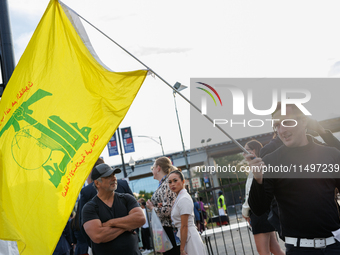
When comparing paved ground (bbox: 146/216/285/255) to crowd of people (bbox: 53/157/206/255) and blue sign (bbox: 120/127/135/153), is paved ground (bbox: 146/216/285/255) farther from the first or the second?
blue sign (bbox: 120/127/135/153)

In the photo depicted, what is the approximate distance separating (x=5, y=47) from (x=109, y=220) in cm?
309

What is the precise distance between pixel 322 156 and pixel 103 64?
2444mm

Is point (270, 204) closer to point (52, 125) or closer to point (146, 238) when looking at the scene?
point (52, 125)

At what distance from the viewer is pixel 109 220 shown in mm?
4176

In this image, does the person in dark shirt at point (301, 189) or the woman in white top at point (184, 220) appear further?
the woman in white top at point (184, 220)

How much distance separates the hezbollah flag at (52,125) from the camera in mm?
3674

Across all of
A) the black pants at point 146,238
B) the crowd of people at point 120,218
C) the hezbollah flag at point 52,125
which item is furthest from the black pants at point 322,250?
the black pants at point 146,238

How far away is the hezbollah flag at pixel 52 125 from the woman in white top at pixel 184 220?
1.65 meters

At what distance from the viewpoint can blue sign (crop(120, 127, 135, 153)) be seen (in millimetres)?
30734

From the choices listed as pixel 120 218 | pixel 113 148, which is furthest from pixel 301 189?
pixel 113 148

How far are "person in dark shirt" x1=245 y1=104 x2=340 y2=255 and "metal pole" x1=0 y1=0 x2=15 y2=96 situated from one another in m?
4.03

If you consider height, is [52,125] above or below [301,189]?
above

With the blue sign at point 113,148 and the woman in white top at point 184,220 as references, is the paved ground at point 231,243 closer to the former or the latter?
the woman in white top at point 184,220

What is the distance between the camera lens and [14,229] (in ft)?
12.1
